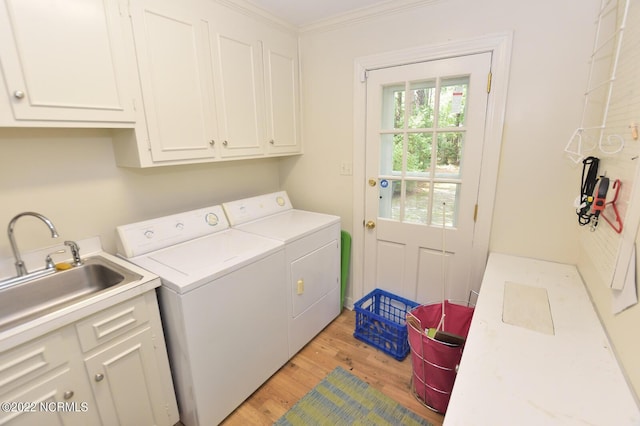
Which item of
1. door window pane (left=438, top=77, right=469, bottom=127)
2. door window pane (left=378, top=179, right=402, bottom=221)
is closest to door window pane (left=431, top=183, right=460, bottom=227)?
door window pane (left=378, top=179, right=402, bottom=221)

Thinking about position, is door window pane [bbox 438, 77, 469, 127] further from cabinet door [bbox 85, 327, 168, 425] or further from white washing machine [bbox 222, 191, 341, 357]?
cabinet door [bbox 85, 327, 168, 425]

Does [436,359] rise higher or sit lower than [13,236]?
lower

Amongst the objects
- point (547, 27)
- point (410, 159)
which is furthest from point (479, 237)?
point (547, 27)

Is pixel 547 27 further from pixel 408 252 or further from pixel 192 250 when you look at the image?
pixel 192 250

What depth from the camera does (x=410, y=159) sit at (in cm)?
213

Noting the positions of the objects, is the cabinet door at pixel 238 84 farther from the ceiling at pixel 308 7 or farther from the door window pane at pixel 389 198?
the door window pane at pixel 389 198

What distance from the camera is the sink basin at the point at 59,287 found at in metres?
1.31

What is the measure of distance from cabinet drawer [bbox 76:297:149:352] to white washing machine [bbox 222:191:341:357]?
2.68ft

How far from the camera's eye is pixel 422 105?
2.02m

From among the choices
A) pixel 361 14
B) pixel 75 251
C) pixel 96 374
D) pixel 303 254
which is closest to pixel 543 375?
pixel 303 254

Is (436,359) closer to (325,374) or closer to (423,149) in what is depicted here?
(325,374)

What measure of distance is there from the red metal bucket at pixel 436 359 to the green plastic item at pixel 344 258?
2.63 ft

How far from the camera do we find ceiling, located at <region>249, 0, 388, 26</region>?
1.98 m

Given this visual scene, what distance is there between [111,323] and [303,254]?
1.10 meters
